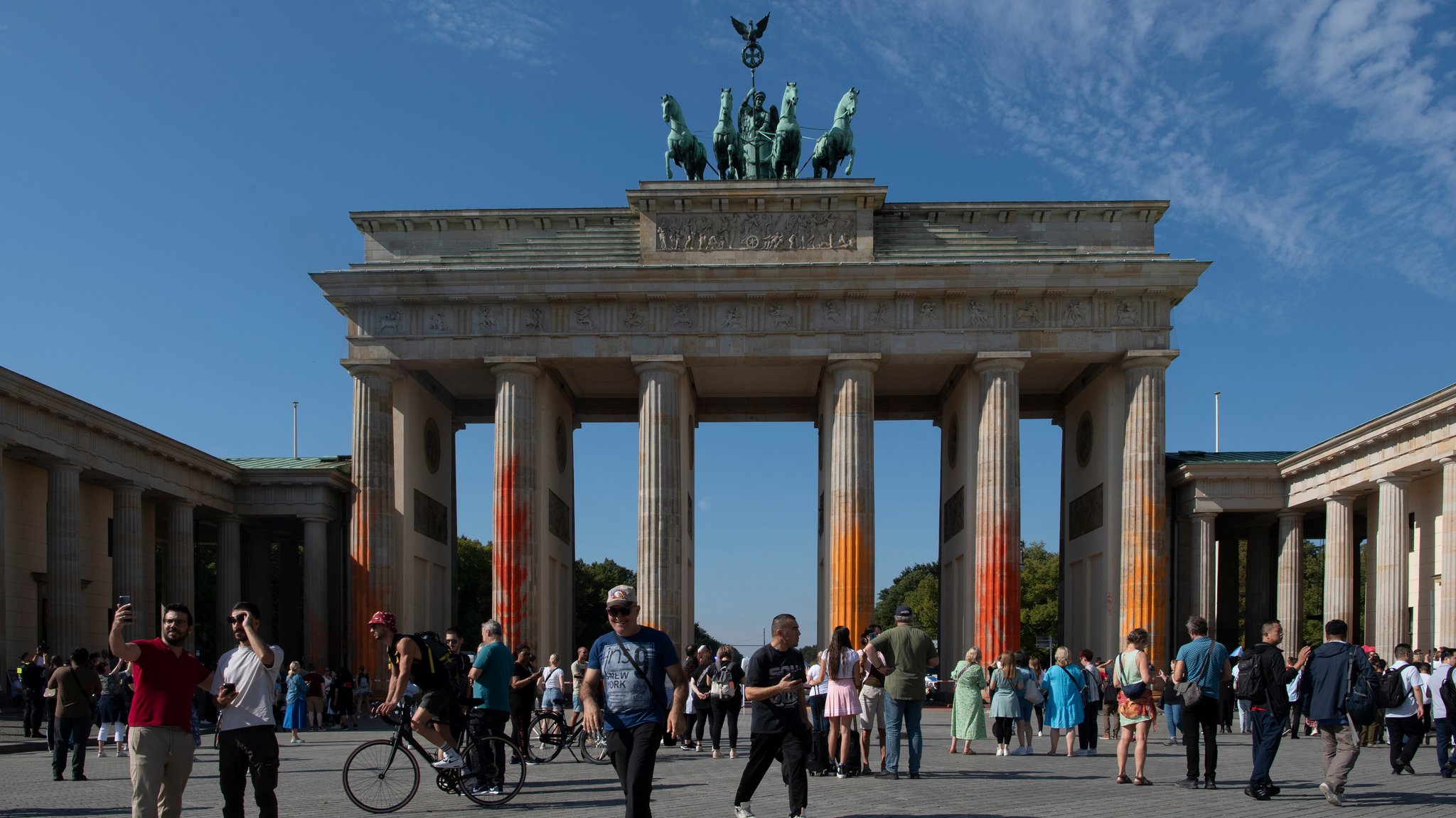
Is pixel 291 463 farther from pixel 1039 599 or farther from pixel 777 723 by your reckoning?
pixel 1039 599

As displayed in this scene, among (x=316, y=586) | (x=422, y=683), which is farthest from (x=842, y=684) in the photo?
(x=316, y=586)

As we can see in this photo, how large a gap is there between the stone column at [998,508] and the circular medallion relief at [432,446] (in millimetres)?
17421

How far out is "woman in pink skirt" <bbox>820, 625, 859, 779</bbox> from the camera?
16.0 metres

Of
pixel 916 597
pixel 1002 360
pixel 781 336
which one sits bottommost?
pixel 916 597

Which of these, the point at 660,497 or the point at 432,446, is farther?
the point at 432,446

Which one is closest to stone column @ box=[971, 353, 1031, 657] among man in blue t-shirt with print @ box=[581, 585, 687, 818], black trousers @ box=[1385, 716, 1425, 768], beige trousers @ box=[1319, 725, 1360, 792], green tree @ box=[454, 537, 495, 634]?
black trousers @ box=[1385, 716, 1425, 768]

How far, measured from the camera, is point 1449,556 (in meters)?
30.8

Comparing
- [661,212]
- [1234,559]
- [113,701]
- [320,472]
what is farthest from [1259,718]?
[1234,559]

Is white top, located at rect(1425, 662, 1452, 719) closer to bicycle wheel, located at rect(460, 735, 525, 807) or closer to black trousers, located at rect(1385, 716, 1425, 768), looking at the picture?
black trousers, located at rect(1385, 716, 1425, 768)

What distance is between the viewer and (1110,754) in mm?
21422

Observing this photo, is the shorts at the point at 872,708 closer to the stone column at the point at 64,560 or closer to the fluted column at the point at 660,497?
the fluted column at the point at 660,497

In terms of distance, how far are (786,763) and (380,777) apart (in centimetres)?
390

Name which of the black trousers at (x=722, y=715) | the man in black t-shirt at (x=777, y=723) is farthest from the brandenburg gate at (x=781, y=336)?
the man in black t-shirt at (x=777, y=723)

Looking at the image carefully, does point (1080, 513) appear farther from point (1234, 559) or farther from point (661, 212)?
point (661, 212)
